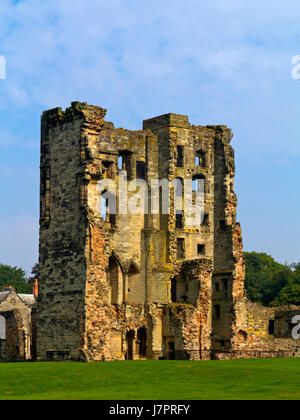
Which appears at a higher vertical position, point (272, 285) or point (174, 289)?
point (272, 285)

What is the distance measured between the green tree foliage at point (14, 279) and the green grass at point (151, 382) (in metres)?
68.7

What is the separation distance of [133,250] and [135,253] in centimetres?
20

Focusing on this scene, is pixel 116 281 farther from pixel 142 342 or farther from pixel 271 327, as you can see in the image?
pixel 271 327

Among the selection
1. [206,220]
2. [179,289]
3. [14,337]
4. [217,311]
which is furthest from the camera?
[206,220]

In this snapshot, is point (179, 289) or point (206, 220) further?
point (206, 220)

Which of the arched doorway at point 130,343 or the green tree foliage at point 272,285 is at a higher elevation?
the green tree foliage at point 272,285

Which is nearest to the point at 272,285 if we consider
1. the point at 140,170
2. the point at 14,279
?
the point at 14,279

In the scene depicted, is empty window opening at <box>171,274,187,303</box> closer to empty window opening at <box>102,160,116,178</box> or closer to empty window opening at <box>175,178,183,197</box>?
empty window opening at <box>175,178,183,197</box>

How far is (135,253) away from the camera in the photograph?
50.6 metres

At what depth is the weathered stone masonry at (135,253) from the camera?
43875mm

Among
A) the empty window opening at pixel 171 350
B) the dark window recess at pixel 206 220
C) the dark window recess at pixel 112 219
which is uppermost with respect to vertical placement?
the dark window recess at pixel 206 220

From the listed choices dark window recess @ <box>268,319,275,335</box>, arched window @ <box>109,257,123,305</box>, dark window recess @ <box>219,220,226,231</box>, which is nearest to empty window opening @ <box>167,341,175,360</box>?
arched window @ <box>109,257,123,305</box>

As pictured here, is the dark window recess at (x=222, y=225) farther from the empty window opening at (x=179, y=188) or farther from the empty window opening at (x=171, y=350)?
the empty window opening at (x=171, y=350)

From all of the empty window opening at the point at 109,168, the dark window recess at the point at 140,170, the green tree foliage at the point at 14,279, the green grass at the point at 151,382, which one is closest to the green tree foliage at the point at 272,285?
the green tree foliage at the point at 14,279
